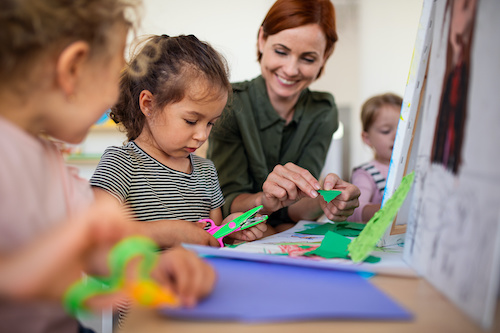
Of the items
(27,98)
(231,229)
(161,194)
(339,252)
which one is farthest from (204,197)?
(27,98)

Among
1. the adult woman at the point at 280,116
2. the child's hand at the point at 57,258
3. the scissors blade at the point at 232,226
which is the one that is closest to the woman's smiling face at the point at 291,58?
the adult woman at the point at 280,116

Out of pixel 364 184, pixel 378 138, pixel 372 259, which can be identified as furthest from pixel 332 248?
pixel 378 138

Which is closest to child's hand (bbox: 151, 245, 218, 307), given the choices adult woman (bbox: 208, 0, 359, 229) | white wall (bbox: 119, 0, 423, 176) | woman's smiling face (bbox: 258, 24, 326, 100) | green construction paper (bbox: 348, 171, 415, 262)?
green construction paper (bbox: 348, 171, 415, 262)

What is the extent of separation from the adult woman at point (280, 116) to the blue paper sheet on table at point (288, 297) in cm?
68

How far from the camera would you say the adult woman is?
1346 mm

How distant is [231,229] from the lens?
829 mm

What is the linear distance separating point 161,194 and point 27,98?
1.84 ft

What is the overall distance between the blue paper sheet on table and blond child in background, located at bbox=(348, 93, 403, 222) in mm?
1076

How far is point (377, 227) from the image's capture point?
61cm

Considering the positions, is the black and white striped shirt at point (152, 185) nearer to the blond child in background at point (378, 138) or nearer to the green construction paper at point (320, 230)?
the green construction paper at point (320, 230)

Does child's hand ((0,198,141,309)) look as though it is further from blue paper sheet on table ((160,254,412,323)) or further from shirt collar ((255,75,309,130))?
shirt collar ((255,75,309,130))

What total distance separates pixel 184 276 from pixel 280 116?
1.09m

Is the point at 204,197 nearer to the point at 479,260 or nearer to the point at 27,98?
the point at 27,98

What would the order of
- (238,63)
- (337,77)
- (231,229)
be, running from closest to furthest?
(231,229), (337,77), (238,63)
